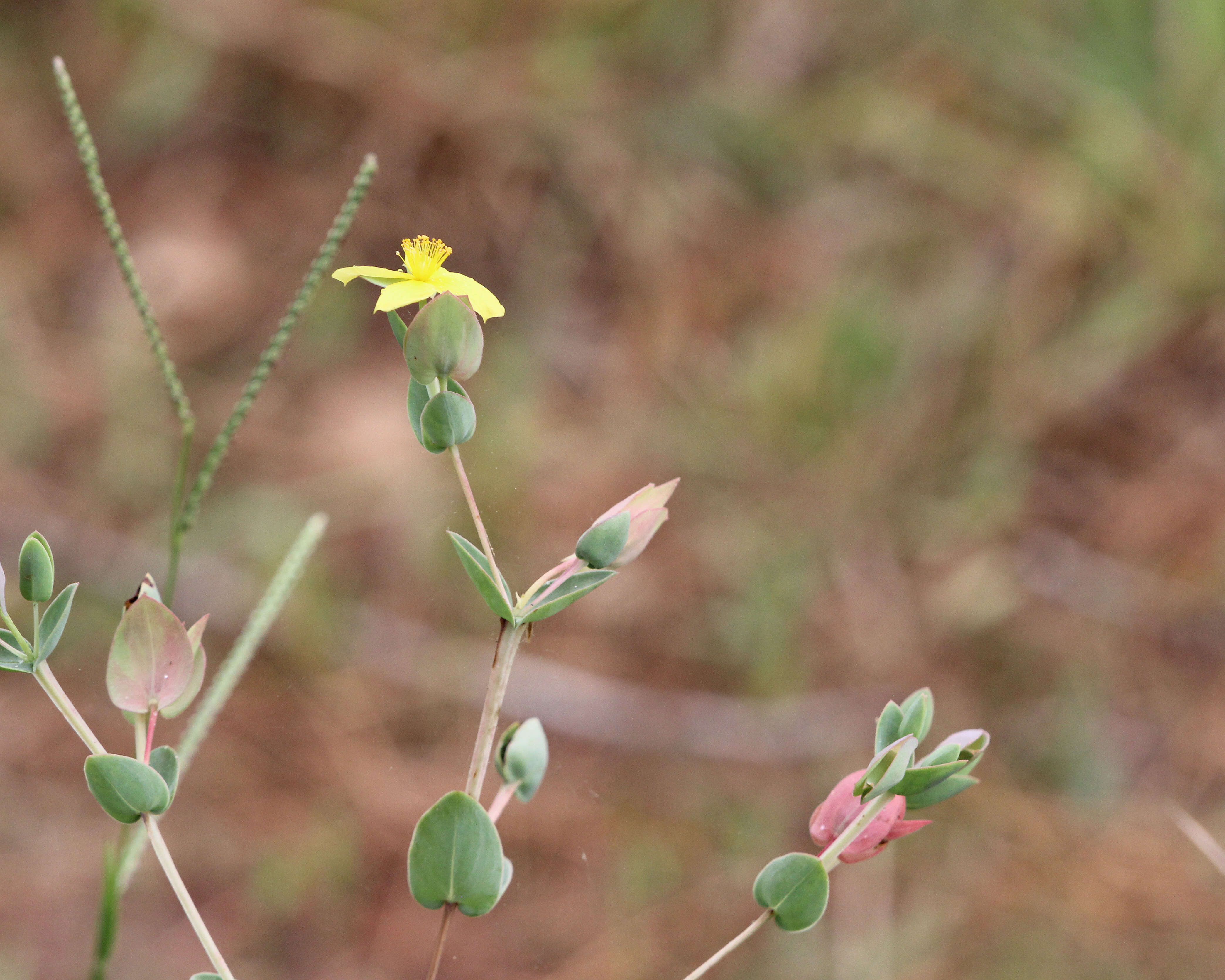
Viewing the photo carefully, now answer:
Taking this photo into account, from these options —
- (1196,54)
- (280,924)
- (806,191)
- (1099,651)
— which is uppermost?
(1196,54)

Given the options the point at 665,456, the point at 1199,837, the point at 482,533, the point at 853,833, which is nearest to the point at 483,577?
the point at 482,533

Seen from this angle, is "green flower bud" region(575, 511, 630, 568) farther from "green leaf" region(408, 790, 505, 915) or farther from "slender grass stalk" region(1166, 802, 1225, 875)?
"slender grass stalk" region(1166, 802, 1225, 875)

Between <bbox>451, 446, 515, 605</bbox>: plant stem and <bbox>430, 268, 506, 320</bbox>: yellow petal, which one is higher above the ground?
<bbox>430, 268, 506, 320</bbox>: yellow petal

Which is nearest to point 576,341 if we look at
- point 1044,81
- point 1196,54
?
point 1044,81

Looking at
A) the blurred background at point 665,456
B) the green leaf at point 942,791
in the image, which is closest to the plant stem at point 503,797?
the green leaf at point 942,791

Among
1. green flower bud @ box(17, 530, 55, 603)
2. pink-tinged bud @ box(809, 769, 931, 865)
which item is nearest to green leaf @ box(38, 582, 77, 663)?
green flower bud @ box(17, 530, 55, 603)

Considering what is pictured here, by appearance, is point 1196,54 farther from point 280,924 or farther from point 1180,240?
point 280,924

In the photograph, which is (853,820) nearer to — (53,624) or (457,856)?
(457,856)
